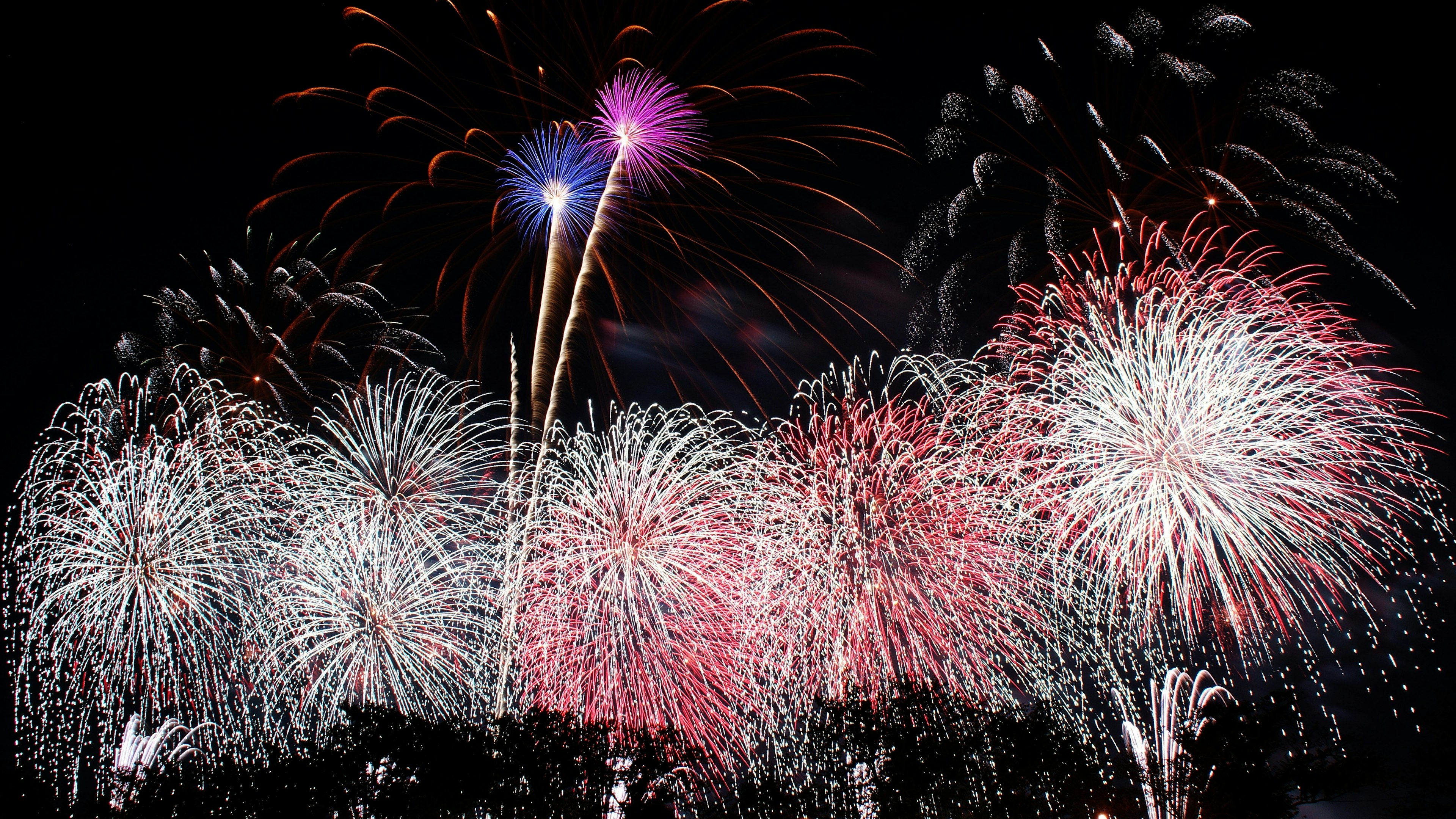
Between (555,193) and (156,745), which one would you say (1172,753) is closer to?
(555,193)

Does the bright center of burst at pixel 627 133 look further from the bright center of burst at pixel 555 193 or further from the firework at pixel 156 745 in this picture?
the firework at pixel 156 745

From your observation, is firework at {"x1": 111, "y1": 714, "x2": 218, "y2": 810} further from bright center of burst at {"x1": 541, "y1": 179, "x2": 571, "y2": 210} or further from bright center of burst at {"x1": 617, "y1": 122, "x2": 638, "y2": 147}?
bright center of burst at {"x1": 617, "y1": 122, "x2": 638, "y2": 147}

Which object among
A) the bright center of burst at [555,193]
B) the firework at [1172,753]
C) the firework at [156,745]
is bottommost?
the firework at [1172,753]

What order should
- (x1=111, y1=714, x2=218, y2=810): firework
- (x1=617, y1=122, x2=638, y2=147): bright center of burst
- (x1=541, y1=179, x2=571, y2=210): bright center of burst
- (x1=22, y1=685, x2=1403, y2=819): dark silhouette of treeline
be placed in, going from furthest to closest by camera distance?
(x1=111, y1=714, x2=218, y2=810): firework
(x1=541, y1=179, x2=571, y2=210): bright center of burst
(x1=617, y1=122, x2=638, y2=147): bright center of burst
(x1=22, y1=685, x2=1403, y2=819): dark silhouette of treeline

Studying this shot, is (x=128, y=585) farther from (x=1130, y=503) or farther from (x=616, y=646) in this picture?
(x=1130, y=503)

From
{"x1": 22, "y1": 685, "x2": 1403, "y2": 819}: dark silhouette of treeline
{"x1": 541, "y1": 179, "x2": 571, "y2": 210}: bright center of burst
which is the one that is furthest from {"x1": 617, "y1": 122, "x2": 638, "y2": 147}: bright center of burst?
{"x1": 22, "y1": 685, "x2": 1403, "y2": 819}: dark silhouette of treeline

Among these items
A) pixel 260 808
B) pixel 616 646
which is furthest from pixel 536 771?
pixel 260 808

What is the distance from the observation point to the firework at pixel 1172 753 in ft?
64.7

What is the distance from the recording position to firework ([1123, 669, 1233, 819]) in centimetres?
1972

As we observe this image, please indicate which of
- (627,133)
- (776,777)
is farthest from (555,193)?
(776,777)

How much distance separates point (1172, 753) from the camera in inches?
923

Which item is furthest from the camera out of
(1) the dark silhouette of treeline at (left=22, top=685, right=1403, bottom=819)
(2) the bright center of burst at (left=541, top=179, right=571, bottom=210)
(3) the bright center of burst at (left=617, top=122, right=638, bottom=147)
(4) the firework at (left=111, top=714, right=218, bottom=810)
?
(4) the firework at (left=111, top=714, right=218, bottom=810)

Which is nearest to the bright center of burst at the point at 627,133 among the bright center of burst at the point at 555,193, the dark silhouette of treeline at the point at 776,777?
the bright center of burst at the point at 555,193

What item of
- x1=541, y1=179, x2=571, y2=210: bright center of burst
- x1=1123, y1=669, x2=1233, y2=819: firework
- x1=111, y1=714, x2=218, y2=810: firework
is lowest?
x1=1123, y1=669, x2=1233, y2=819: firework
